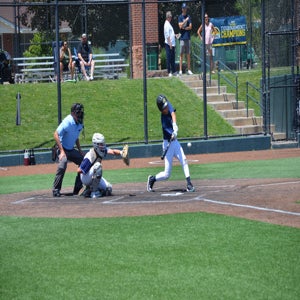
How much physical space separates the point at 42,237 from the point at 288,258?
3.49 meters

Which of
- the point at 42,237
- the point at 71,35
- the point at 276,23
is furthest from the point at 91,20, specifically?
the point at 42,237

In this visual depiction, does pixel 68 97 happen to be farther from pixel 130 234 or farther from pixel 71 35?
pixel 130 234

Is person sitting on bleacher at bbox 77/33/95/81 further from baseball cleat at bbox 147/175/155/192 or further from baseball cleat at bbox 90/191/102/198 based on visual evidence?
baseball cleat at bbox 90/191/102/198

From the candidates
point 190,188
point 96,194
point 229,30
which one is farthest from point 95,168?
point 229,30

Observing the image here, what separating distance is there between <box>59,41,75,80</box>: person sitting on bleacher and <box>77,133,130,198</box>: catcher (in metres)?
12.5

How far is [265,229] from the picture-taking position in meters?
11.5

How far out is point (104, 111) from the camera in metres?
27.3

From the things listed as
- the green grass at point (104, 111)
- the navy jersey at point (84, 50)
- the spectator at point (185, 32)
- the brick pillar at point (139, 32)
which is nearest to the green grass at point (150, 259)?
the green grass at point (104, 111)

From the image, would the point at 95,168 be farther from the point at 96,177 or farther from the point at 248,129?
the point at 248,129

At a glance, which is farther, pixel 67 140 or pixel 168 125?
pixel 67 140

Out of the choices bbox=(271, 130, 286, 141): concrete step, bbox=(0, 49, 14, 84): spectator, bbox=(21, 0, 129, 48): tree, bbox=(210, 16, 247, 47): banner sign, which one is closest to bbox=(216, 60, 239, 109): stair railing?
bbox=(210, 16, 247, 47): banner sign

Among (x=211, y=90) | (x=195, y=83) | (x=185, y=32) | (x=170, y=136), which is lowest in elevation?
(x=170, y=136)

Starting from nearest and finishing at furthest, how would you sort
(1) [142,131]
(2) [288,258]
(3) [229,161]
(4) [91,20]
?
(2) [288,258], (3) [229,161], (1) [142,131], (4) [91,20]

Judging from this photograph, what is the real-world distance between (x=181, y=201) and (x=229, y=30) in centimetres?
1753
